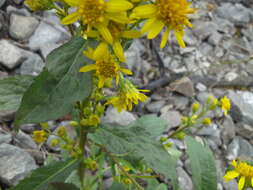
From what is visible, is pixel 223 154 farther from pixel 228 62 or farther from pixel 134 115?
pixel 228 62

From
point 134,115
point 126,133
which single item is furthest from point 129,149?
point 134,115

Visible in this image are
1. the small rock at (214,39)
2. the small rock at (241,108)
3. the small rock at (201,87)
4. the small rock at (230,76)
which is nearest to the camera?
the small rock at (241,108)

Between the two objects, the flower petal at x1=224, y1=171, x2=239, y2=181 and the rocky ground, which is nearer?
the flower petal at x1=224, y1=171, x2=239, y2=181

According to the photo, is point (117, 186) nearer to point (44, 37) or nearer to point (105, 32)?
point (105, 32)

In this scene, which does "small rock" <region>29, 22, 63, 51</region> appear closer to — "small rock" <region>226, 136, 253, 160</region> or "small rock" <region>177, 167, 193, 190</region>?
"small rock" <region>177, 167, 193, 190</region>

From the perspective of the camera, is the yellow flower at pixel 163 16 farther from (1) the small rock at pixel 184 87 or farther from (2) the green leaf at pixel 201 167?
(1) the small rock at pixel 184 87

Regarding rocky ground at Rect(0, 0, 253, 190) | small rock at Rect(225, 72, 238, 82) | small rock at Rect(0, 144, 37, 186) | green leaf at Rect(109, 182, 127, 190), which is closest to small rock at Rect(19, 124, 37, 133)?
rocky ground at Rect(0, 0, 253, 190)

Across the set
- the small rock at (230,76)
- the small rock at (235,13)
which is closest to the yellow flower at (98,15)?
the small rock at (230,76)
